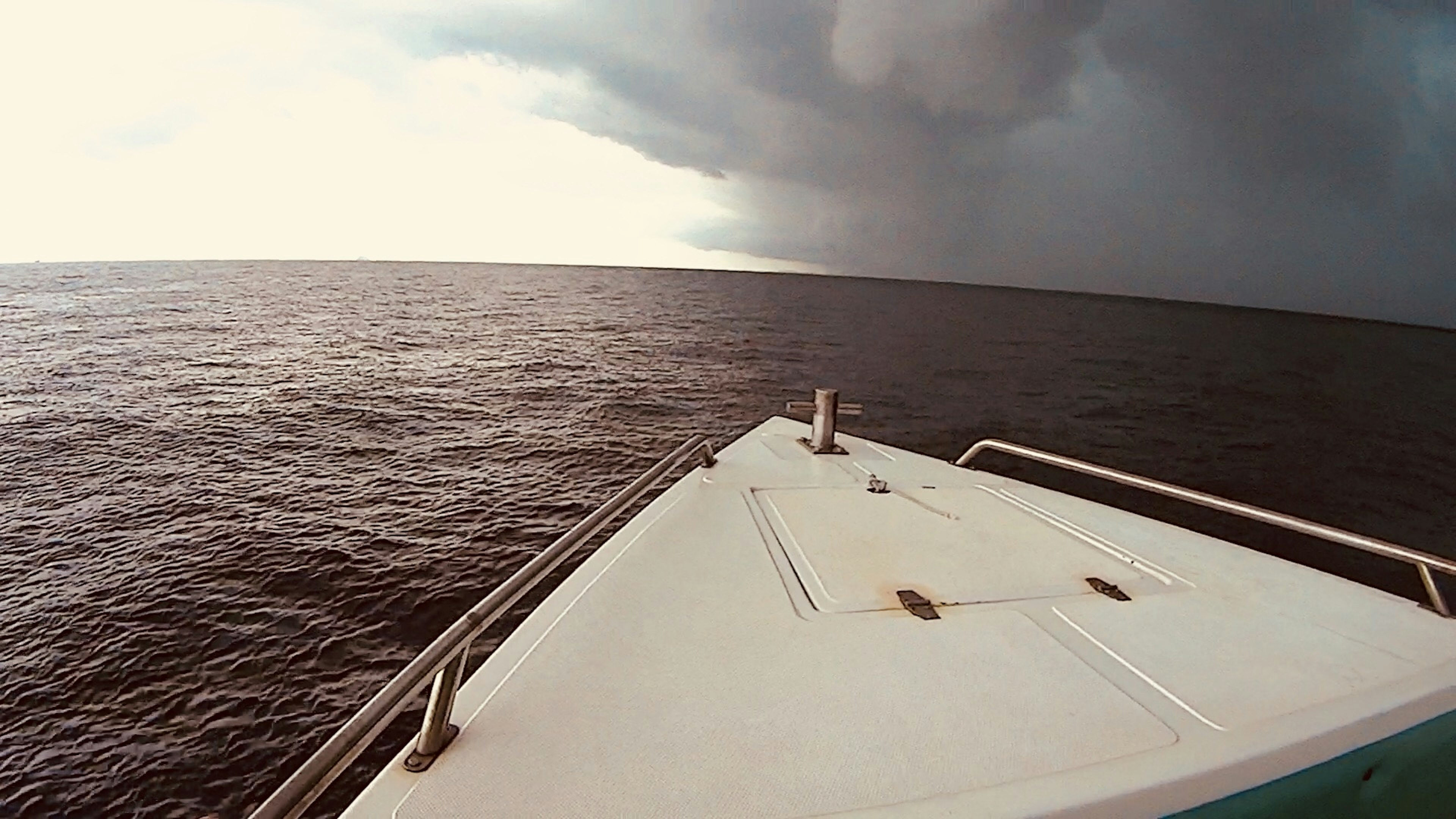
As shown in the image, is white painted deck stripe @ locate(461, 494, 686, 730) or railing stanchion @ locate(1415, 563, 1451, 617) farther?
railing stanchion @ locate(1415, 563, 1451, 617)

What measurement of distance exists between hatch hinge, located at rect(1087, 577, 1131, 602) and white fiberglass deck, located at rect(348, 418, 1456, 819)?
4 cm

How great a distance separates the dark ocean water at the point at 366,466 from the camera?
6402mm

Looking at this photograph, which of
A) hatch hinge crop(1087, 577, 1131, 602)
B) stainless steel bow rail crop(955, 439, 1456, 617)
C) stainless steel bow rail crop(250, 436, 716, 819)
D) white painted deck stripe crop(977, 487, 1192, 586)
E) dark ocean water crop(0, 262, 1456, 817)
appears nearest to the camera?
stainless steel bow rail crop(250, 436, 716, 819)

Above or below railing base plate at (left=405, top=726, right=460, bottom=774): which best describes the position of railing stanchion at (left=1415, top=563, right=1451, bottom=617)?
above

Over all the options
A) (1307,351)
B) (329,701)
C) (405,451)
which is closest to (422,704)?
(329,701)

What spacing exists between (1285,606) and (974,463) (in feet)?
43.3

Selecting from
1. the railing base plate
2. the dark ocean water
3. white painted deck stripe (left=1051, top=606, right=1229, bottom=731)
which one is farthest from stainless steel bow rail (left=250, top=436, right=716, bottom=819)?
the dark ocean water

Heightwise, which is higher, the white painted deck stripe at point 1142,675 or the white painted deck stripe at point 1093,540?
the white painted deck stripe at point 1093,540

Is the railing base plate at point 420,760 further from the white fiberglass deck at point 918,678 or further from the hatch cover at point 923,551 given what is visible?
the hatch cover at point 923,551

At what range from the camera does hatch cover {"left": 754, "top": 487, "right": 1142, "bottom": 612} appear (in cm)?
308

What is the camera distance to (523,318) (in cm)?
5259

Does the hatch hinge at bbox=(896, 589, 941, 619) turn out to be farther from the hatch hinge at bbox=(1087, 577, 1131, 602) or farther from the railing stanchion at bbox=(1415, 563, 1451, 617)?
the railing stanchion at bbox=(1415, 563, 1451, 617)

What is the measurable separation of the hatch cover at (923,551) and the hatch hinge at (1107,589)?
0.13ft

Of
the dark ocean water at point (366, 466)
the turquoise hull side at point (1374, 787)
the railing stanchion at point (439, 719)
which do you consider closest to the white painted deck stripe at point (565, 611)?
the railing stanchion at point (439, 719)
